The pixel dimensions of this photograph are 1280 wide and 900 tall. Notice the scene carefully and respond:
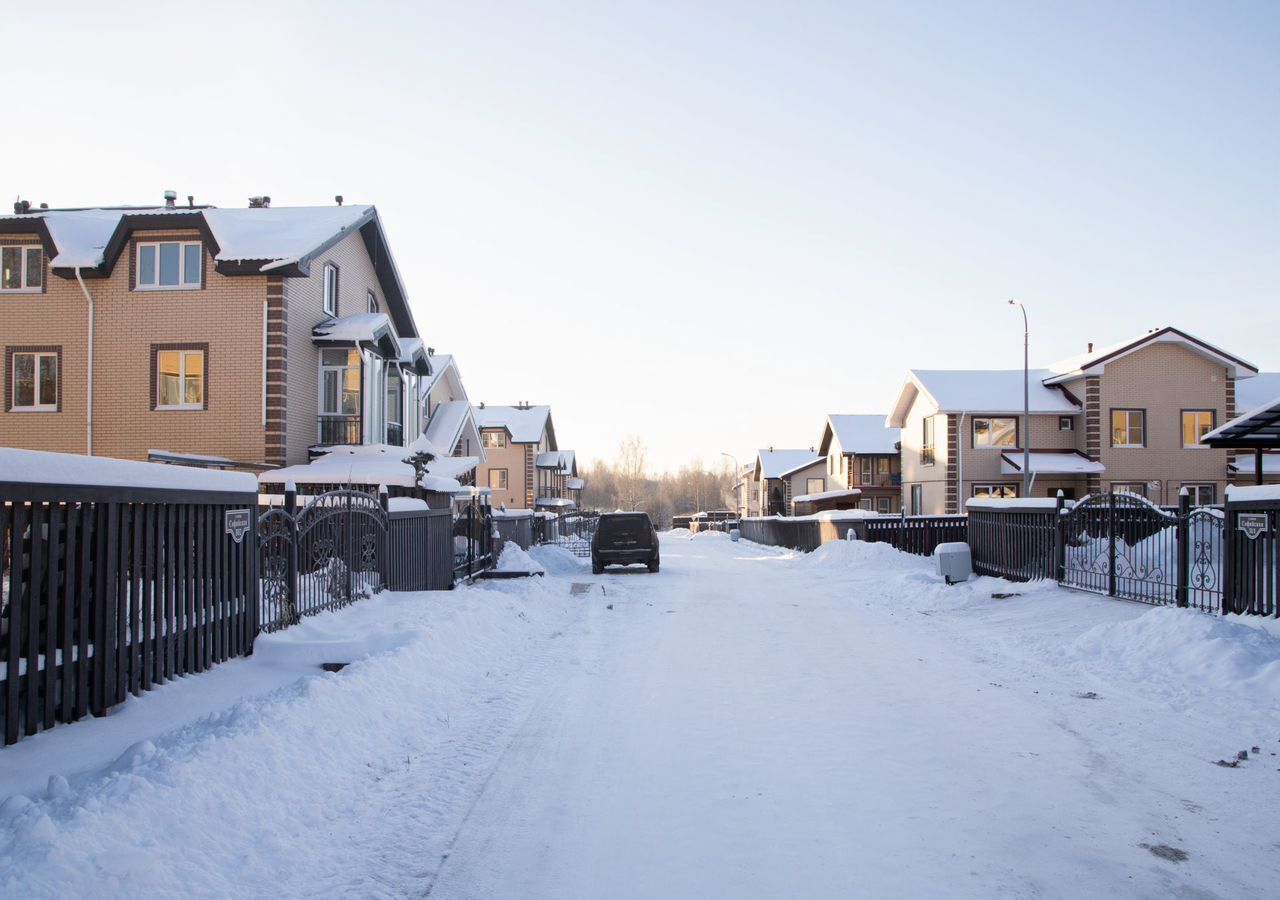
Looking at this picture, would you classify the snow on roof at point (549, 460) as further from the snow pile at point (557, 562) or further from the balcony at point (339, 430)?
the balcony at point (339, 430)

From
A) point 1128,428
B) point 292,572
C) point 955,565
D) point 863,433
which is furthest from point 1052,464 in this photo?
point 292,572

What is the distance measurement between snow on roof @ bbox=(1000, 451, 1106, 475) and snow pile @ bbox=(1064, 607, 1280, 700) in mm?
29980

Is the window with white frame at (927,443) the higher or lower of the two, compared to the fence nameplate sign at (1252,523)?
higher

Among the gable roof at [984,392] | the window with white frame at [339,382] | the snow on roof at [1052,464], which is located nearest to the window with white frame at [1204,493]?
the snow on roof at [1052,464]

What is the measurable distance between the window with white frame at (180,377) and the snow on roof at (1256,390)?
141ft

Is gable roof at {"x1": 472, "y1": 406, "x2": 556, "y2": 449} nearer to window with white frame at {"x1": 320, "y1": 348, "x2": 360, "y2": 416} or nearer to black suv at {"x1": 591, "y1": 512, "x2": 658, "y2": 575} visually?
window with white frame at {"x1": 320, "y1": 348, "x2": 360, "y2": 416}

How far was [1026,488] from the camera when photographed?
1309 inches

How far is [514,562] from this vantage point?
22.6m

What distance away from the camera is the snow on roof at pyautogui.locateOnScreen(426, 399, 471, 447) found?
3659 centimetres

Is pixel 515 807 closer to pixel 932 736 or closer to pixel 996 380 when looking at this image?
pixel 932 736

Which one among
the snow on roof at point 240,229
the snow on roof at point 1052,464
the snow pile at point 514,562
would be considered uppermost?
the snow on roof at point 240,229

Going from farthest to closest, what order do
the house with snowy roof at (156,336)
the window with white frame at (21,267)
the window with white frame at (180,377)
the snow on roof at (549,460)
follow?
the snow on roof at (549,460)
the window with white frame at (21,267)
the window with white frame at (180,377)
the house with snowy roof at (156,336)

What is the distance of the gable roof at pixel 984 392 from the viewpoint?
40.0 metres

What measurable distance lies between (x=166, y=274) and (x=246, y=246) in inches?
92.2
